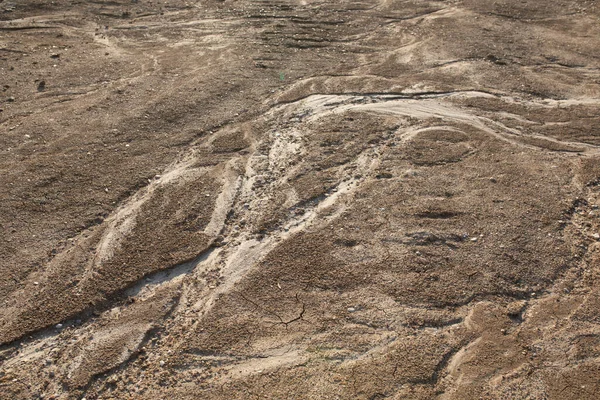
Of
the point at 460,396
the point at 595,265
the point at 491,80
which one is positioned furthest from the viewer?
the point at 491,80

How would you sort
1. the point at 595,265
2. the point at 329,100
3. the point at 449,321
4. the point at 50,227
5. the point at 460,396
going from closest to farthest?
1. the point at 460,396
2. the point at 449,321
3. the point at 595,265
4. the point at 50,227
5. the point at 329,100

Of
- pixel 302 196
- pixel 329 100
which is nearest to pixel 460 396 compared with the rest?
pixel 302 196

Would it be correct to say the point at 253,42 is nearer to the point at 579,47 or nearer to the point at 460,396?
the point at 579,47

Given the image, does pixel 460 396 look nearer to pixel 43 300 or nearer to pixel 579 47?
pixel 43 300

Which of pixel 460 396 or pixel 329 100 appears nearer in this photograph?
pixel 460 396

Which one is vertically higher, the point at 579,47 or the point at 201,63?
the point at 201,63

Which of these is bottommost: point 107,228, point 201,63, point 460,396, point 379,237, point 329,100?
point 460,396
